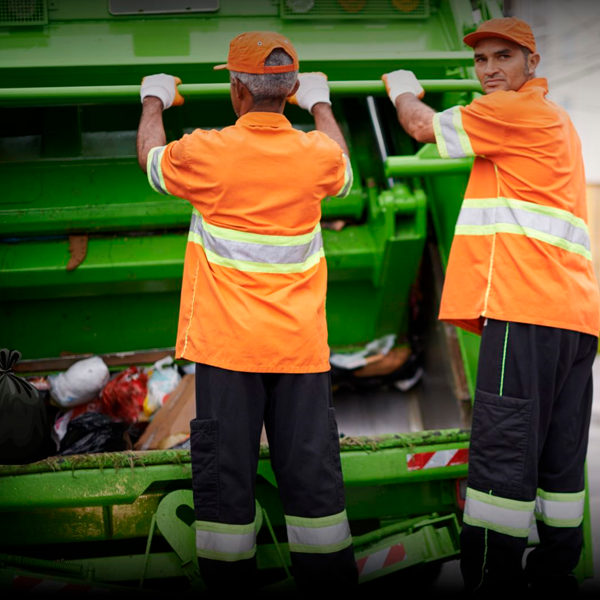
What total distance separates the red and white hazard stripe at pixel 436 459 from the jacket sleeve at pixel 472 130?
87cm

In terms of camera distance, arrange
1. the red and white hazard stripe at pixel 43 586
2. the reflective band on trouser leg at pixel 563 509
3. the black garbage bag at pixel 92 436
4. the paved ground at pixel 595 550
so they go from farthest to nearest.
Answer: the paved ground at pixel 595 550
the black garbage bag at pixel 92 436
the reflective band on trouser leg at pixel 563 509
the red and white hazard stripe at pixel 43 586

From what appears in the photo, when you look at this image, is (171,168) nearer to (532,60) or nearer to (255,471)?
(255,471)

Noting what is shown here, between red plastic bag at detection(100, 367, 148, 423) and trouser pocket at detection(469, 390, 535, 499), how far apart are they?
1280 mm

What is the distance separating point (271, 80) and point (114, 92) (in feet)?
1.69

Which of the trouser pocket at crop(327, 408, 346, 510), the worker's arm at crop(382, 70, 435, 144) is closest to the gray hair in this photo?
the worker's arm at crop(382, 70, 435, 144)

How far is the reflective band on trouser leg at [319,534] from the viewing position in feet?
6.38

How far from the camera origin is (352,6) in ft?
9.38

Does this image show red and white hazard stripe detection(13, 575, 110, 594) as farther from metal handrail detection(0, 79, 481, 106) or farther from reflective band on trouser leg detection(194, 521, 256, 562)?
metal handrail detection(0, 79, 481, 106)

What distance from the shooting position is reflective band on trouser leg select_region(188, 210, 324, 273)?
1894mm

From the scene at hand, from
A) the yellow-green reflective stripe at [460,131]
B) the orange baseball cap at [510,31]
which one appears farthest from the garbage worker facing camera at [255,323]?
the orange baseball cap at [510,31]

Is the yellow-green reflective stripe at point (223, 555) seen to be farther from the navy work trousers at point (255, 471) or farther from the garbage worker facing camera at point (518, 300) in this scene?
the garbage worker facing camera at point (518, 300)

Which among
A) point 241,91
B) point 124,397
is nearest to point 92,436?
point 124,397

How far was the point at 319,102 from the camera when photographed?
7.15 feet

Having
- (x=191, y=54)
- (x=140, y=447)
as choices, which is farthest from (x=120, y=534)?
(x=191, y=54)
